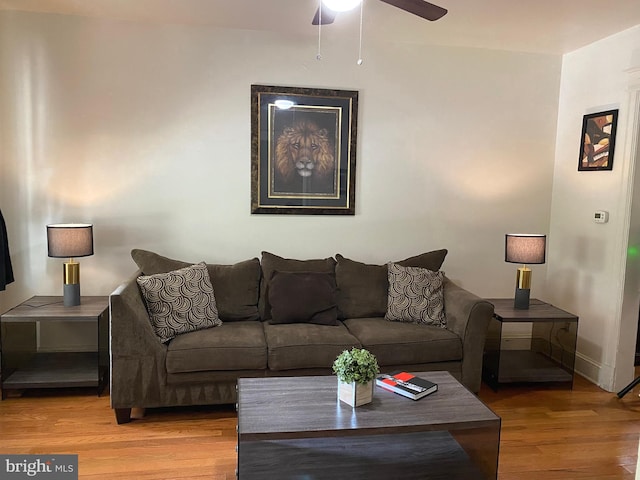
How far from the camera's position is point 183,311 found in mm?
3223

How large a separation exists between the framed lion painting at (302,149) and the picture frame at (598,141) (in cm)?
180

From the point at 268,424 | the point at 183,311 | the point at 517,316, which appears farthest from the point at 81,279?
the point at 517,316

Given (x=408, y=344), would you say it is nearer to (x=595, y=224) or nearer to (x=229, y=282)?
(x=229, y=282)

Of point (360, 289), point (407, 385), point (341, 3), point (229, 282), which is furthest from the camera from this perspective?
point (360, 289)

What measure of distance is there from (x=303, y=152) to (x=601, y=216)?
7.53ft

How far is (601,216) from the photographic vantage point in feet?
12.3

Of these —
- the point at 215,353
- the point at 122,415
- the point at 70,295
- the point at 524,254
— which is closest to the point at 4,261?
the point at 70,295

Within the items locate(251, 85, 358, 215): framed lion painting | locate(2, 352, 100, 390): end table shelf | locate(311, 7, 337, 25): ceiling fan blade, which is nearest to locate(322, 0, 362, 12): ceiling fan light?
locate(311, 7, 337, 25): ceiling fan blade

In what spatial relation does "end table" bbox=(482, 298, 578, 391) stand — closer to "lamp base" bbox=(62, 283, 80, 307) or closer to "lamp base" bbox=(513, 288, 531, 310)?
"lamp base" bbox=(513, 288, 531, 310)

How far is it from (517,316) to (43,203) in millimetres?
3565

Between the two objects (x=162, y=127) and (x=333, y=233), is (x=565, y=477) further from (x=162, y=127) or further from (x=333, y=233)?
(x=162, y=127)

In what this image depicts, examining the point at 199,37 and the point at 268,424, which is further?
the point at 199,37

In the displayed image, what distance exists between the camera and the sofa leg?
297 centimetres

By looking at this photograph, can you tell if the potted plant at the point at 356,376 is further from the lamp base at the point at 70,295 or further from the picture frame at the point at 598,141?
the picture frame at the point at 598,141
